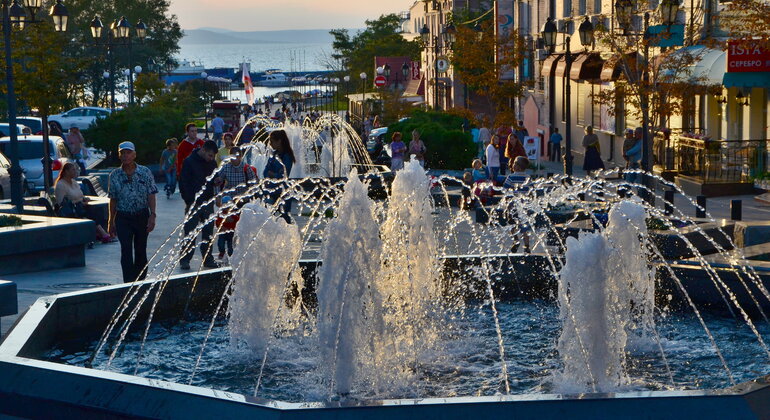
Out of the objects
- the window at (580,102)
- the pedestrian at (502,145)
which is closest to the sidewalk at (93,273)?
the pedestrian at (502,145)

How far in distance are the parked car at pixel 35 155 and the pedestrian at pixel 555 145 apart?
18839mm

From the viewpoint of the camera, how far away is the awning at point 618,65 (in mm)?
28844

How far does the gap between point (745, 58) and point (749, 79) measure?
1.54ft

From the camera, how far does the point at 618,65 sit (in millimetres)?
31766

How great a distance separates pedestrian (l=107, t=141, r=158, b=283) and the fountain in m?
1.06

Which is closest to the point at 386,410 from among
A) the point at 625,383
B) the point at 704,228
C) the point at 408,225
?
the point at 625,383

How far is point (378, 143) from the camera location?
4075cm

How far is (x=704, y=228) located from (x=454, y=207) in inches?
324

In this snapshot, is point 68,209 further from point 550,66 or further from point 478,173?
point 550,66

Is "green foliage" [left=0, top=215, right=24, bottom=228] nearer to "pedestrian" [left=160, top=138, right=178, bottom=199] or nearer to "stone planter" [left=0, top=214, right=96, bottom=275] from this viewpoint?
"stone planter" [left=0, top=214, right=96, bottom=275]

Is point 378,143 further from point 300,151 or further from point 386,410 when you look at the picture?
point 386,410

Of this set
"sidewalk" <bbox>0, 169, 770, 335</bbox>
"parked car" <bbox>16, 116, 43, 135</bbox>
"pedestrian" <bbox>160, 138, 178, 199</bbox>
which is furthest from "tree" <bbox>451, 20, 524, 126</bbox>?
"sidewalk" <bbox>0, 169, 770, 335</bbox>

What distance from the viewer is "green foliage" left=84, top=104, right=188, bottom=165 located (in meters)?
32.6

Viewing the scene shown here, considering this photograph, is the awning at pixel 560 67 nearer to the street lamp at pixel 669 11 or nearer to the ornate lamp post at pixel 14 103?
the street lamp at pixel 669 11
